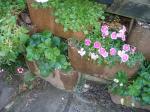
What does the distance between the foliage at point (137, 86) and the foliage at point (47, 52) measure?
0.46 metres

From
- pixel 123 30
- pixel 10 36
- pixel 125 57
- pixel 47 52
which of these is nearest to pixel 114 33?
pixel 123 30

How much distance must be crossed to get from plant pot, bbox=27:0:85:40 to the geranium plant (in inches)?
3.9

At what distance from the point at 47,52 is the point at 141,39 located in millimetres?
775

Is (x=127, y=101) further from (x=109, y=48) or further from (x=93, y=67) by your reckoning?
(x=109, y=48)

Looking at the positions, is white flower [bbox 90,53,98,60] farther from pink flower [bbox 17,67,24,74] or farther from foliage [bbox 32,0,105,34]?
pink flower [bbox 17,67,24,74]

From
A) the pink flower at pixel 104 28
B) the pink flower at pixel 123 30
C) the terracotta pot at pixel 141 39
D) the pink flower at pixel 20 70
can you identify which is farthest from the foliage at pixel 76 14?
the pink flower at pixel 20 70

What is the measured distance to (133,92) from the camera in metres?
2.51

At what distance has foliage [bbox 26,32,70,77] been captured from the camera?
255 centimetres

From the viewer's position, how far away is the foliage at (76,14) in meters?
2.43

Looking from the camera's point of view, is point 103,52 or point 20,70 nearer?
point 103,52

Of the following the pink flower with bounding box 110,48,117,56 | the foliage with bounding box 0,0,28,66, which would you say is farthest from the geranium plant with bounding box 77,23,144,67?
the foliage with bounding box 0,0,28,66

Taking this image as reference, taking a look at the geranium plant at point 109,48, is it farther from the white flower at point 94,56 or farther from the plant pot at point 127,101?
the plant pot at point 127,101

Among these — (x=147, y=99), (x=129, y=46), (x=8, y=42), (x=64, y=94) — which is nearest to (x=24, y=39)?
(x=8, y=42)

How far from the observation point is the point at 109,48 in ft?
8.15
